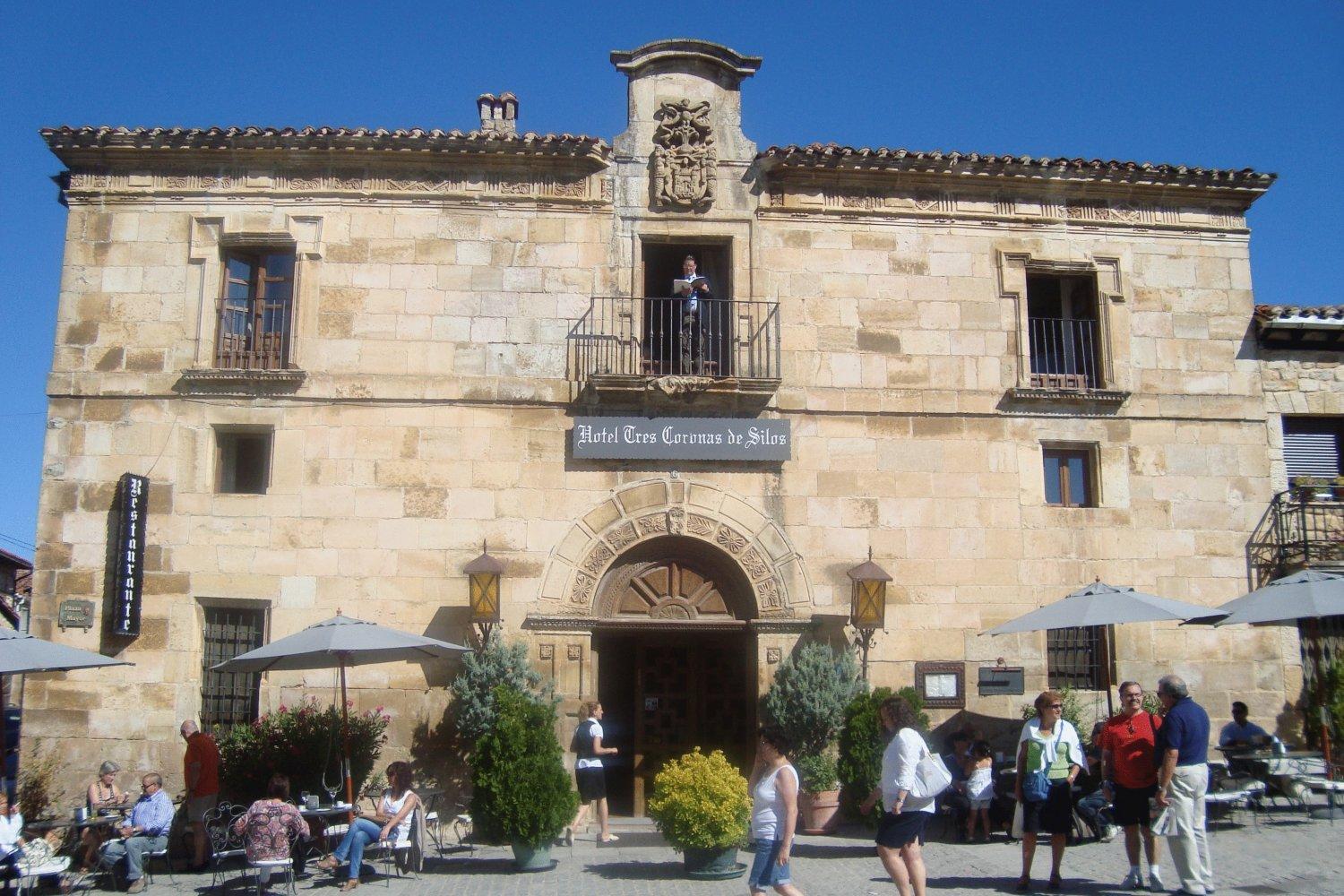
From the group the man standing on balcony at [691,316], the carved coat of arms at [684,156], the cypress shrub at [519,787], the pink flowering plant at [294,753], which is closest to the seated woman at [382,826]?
the cypress shrub at [519,787]

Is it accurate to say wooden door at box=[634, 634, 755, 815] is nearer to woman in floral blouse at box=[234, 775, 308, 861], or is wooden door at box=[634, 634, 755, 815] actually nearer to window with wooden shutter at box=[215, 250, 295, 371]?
woman in floral blouse at box=[234, 775, 308, 861]

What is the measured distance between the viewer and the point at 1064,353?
609 inches

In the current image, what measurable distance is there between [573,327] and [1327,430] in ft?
34.2

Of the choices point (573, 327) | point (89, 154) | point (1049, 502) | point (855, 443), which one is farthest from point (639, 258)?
point (89, 154)

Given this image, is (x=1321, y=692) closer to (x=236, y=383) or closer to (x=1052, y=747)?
(x=1052, y=747)

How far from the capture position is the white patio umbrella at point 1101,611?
1220 cm

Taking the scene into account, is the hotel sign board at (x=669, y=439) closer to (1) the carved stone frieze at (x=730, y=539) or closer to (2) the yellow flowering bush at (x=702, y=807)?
(1) the carved stone frieze at (x=730, y=539)

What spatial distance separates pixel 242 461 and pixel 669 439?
17.8ft

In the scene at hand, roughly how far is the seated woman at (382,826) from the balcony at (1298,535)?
35.4 ft

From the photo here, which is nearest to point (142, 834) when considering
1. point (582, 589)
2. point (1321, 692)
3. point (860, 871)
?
point (582, 589)

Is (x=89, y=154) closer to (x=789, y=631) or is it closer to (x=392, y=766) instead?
(x=392, y=766)

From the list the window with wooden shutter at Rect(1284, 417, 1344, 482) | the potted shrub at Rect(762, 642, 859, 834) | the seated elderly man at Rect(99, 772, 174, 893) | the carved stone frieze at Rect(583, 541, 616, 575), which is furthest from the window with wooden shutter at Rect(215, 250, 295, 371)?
the window with wooden shutter at Rect(1284, 417, 1344, 482)

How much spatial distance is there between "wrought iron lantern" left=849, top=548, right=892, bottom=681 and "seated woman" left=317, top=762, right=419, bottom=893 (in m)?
5.57

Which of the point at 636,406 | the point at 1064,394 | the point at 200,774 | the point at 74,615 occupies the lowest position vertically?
the point at 200,774
